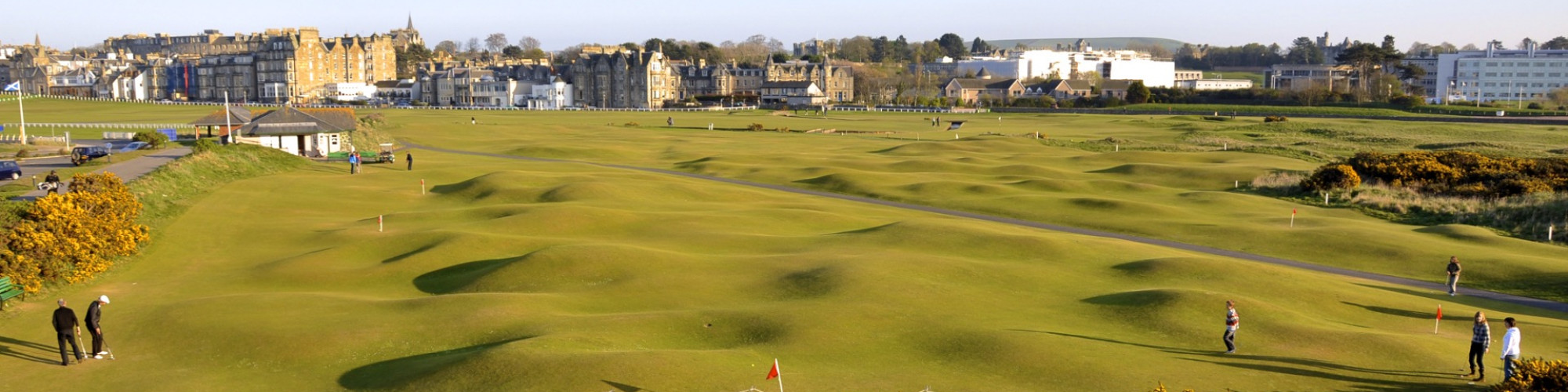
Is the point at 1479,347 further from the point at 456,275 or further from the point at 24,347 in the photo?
the point at 24,347

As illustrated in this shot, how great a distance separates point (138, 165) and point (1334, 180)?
6279 cm

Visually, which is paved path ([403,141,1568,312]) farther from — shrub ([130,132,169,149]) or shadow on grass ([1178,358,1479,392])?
shrub ([130,132,169,149])

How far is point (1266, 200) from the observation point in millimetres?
56875

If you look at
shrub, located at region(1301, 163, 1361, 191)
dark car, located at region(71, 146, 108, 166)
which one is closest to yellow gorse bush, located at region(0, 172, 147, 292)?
dark car, located at region(71, 146, 108, 166)

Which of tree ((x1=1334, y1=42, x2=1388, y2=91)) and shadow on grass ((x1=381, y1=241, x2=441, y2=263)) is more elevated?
tree ((x1=1334, y1=42, x2=1388, y2=91))

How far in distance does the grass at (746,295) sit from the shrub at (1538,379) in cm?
153

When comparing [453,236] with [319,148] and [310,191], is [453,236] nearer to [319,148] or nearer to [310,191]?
[310,191]

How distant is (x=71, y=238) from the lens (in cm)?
3338

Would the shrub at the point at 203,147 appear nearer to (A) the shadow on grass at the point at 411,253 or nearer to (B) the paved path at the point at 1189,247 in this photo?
(B) the paved path at the point at 1189,247

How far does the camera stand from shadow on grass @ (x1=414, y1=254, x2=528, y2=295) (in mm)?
32469

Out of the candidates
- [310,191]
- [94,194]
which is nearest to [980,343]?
[94,194]

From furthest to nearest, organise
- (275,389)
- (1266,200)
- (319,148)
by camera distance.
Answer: (319,148), (1266,200), (275,389)

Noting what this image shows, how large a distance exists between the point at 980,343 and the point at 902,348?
5.31 feet

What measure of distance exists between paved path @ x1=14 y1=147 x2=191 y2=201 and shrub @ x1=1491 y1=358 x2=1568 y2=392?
47.5 m
